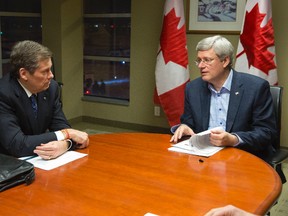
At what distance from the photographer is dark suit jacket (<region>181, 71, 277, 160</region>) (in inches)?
84.4

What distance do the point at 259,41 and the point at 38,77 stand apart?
8.09 feet

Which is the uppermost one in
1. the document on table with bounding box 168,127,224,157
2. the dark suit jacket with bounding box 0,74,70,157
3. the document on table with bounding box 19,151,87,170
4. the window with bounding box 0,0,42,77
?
the window with bounding box 0,0,42,77

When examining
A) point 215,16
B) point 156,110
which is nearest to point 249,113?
point 215,16

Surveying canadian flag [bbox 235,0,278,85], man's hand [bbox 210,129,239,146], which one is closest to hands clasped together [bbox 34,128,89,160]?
man's hand [bbox 210,129,239,146]

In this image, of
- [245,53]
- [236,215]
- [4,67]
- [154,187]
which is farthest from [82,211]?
[4,67]

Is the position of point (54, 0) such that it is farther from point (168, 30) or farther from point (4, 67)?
point (168, 30)

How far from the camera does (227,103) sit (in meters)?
2.28

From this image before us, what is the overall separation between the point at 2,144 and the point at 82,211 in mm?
871

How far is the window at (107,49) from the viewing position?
513 cm

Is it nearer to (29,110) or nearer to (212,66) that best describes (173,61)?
(212,66)

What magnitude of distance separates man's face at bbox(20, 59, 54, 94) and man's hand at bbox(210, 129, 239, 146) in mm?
941

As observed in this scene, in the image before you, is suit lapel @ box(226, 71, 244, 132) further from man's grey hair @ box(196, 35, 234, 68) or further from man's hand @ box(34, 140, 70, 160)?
man's hand @ box(34, 140, 70, 160)

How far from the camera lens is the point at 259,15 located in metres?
3.64

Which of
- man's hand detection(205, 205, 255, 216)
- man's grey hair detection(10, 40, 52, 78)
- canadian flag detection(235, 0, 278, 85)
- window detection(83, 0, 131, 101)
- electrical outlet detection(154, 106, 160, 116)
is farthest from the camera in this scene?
window detection(83, 0, 131, 101)
